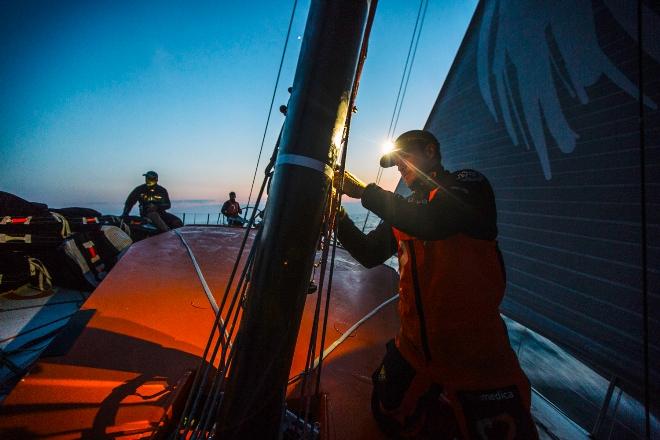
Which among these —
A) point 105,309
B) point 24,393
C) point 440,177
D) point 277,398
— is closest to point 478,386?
point 277,398

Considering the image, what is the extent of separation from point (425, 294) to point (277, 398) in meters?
0.90

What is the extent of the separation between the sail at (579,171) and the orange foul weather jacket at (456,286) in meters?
1.69

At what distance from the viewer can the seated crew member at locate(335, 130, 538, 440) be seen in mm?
1134

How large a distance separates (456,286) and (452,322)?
8.0 inches

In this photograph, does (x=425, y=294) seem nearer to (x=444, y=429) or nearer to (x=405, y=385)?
(x=405, y=385)

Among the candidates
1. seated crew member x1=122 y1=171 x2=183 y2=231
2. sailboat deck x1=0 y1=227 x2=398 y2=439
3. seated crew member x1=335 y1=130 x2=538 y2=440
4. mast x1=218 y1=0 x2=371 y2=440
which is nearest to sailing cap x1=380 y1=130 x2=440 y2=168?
seated crew member x1=335 y1=130 x2=538 y2=440

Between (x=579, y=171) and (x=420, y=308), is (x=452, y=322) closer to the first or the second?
(x=420, y=308)

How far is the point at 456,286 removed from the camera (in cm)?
122

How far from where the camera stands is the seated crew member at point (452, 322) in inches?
44.6

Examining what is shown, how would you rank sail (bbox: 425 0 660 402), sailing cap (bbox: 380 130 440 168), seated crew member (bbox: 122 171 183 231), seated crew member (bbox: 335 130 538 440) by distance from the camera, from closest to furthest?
seated crew member (bbox: 335 130 538 440) → sailing cap (bbox: 380 130 440 168) → sail (bbox: 425 0 660 402) → seated crew member (bbox: 122 171 183 231)

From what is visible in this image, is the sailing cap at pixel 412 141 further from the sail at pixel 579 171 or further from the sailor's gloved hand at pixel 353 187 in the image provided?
the sail at pixel 579 171

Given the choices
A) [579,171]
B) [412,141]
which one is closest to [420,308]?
[412,141]

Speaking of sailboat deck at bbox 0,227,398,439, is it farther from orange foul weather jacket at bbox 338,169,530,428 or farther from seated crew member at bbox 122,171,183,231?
seated crew member at bbox 122,171,183,231

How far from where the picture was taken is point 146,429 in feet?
3.82
